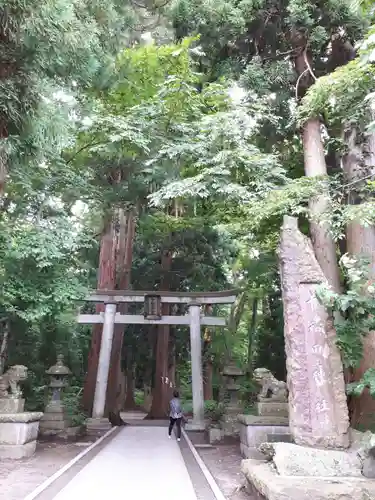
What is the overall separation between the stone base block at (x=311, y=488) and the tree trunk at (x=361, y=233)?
327cm

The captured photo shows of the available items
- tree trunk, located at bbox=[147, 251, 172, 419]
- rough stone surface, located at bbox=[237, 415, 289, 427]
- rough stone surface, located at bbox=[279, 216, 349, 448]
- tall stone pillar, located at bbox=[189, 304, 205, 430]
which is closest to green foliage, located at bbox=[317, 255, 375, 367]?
rough stone surface, located at bbox=[279, 216, 349, 448]

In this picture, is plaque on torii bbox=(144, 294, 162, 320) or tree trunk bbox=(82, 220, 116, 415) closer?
plaque on torii bbox=(144, 294, 162, 320)

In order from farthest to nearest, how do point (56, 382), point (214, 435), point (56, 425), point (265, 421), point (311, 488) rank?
point (56, 382) → point (56, 425) → point (214, 435) → point (265, 421) → point (311, 488)

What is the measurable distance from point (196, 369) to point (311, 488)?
28.1 ft

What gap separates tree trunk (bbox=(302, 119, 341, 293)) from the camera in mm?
7770

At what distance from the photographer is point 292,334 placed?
551cm

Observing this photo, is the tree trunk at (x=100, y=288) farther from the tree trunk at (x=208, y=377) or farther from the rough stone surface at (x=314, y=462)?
the rough stone surface at (x=314, y=462)

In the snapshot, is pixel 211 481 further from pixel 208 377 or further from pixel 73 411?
pixel 208 377

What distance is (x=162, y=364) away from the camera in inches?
679

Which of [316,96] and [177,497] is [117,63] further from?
[177,497]

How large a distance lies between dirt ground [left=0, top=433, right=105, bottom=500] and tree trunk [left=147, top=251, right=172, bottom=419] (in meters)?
7.16

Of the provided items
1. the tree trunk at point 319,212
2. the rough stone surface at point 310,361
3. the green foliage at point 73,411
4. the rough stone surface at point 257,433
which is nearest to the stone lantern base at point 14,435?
the green foliage at point 73,411

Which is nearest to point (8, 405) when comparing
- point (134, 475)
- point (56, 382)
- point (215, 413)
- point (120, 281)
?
point (56, 382)

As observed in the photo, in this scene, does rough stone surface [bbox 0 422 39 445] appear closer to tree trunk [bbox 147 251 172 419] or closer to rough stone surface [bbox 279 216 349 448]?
rough stone surface [bbox 279 216 349 448]
